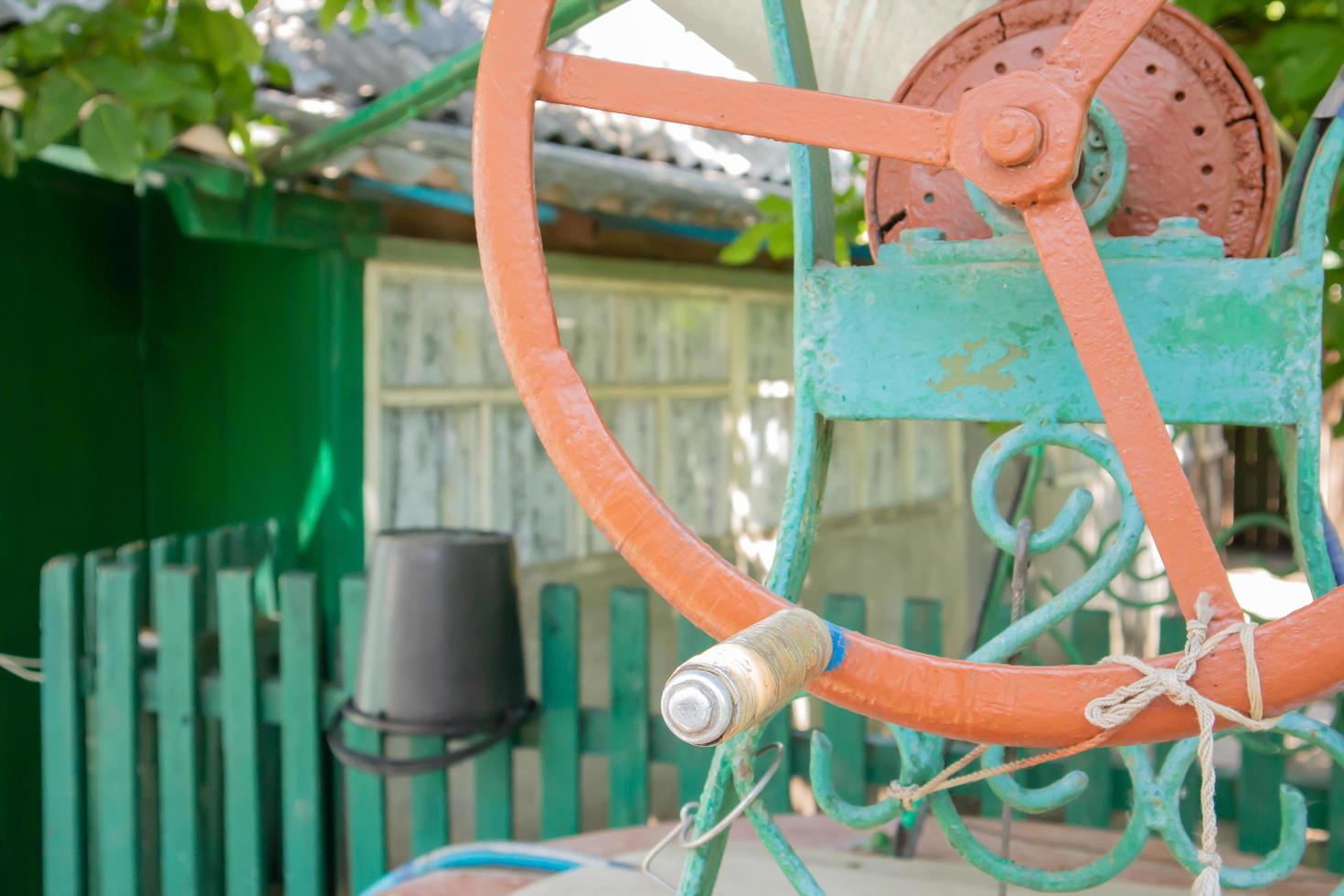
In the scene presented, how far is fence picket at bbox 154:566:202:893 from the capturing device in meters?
2.61

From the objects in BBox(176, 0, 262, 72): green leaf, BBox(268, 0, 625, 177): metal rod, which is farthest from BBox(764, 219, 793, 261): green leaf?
BBox(176, 0, 262, 72): green leaf

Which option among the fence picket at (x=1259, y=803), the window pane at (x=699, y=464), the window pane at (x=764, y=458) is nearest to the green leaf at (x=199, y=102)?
the fence picket at (x=1259, y=803)

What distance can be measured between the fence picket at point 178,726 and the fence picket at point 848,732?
1357 millimetres

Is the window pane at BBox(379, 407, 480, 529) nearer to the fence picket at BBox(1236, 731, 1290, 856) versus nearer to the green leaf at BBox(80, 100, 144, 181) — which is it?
the green leaf at BBox(80, 100, 144, 181)

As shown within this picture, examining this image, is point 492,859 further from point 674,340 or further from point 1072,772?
point 674,340

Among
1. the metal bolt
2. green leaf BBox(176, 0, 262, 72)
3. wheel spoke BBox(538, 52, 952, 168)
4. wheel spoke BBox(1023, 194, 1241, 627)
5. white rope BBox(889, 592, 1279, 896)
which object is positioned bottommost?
white rope BBox(889, 592, 1279, 896)

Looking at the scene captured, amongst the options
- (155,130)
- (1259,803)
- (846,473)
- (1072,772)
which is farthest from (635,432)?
(1072,772)

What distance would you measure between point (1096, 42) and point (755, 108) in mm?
229

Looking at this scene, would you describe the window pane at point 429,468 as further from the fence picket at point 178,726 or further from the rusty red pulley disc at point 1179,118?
the rusty red pulley disc at point 1179,118

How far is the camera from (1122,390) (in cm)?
83

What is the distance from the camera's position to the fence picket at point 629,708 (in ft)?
7.95

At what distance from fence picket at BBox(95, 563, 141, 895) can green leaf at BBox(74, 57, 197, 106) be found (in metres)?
A: 1.00

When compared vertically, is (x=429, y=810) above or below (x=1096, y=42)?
below

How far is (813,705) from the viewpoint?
4.91 meters
